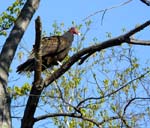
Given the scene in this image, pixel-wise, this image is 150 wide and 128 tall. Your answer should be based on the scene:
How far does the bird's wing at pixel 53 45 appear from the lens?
5.41 metres

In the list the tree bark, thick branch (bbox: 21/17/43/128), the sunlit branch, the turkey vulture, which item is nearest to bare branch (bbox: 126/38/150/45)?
the sunlit branch

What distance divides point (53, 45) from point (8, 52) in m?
1.17

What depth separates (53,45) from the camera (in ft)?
18.5

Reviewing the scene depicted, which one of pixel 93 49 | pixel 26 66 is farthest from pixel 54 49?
pixel 93 49

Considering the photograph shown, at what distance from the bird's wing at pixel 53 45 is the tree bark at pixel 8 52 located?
52 centimetres

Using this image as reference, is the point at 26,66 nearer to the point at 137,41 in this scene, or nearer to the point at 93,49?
the point at 93,49

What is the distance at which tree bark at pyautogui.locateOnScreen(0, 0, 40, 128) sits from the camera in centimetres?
408

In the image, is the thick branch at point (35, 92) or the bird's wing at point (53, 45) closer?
the thick branch at point (35, 92)

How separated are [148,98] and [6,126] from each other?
1.17 m

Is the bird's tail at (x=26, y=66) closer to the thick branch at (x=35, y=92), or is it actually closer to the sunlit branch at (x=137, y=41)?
the thick branch at (x=35, y=92)

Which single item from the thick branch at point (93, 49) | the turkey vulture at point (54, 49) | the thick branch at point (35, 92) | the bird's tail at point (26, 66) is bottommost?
the thick branch at point (35, 92)

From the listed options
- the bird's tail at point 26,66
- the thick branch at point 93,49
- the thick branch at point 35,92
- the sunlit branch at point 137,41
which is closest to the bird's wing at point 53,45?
the bird's tail at point 26,66

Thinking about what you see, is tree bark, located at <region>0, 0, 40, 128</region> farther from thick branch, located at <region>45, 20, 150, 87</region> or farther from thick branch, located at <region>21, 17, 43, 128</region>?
thick branch, located at <region>45, 20, 150, 87</region>

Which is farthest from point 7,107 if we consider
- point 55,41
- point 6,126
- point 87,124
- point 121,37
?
point 87,124
